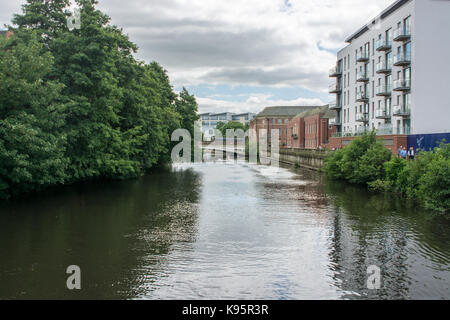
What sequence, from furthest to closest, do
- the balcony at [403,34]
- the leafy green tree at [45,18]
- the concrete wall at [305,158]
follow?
the concrete wall at [305,158], the balcony at [403,34], the leafy green tree at [45,18]

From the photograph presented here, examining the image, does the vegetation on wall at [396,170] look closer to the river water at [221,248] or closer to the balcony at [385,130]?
the river water at [221,248]

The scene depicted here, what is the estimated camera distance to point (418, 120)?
3906 centimetres

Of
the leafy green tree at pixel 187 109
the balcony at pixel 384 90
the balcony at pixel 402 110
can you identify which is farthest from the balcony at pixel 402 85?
the leafy green tree at pixel 187 109

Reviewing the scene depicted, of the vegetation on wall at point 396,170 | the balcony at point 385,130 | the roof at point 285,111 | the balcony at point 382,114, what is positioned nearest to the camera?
the vegetation on wall at point 396,170

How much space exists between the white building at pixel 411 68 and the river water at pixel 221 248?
1943cm

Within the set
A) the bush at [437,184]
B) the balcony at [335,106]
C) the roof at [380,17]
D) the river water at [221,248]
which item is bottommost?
the river water at [221,248]

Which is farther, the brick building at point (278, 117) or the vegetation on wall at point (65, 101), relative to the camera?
the brick building at point (278, 117)

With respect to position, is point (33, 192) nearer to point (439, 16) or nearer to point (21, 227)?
point (21, 227)

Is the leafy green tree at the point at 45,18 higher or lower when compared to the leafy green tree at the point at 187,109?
higher

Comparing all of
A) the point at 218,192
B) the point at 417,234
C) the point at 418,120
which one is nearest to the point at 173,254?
the point at 417,234

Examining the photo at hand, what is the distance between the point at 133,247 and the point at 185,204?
9127 millimetres

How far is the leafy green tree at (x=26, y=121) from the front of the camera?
1923 cm

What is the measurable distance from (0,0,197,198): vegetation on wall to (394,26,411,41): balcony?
23860mm

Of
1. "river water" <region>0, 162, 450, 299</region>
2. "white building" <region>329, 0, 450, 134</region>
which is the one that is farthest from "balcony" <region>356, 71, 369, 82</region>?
"river water" <region>0, 162, 450, 299</region>
